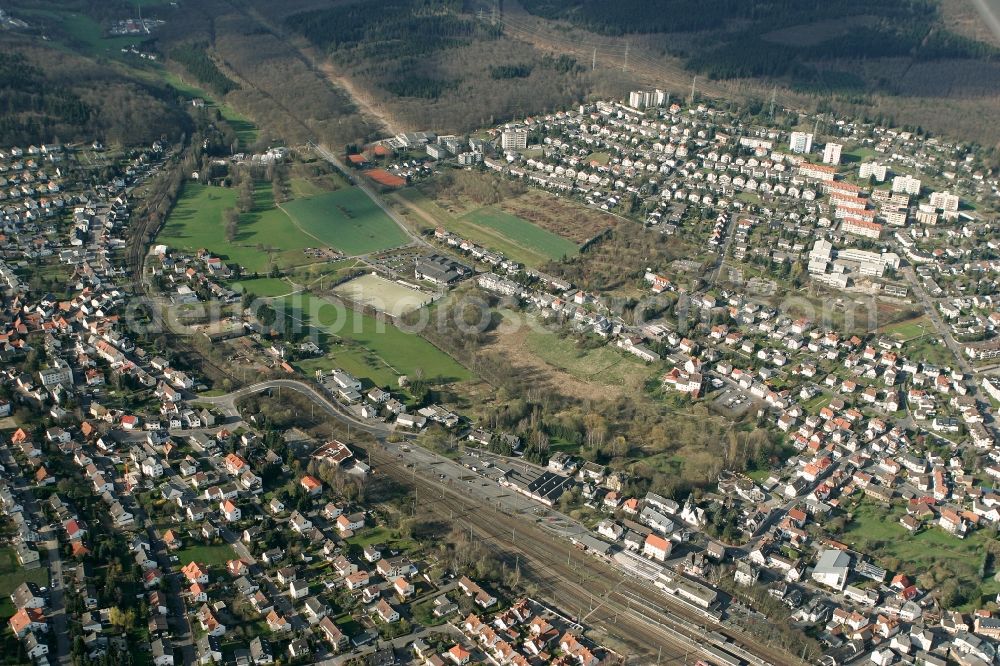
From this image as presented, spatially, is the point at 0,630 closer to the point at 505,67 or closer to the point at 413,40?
the point at 505,67

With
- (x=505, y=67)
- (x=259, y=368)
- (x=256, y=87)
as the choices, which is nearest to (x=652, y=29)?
(x=505, y=67)

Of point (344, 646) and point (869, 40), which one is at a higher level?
point (869, 40)

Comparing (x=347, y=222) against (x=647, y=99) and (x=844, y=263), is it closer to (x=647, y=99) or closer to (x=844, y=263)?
(x=844, y=263)

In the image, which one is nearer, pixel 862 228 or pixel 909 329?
pixel 909 329

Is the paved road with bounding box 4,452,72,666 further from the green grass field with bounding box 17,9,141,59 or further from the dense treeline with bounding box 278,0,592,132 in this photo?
the green grass field with bounding box 17,9,141,59

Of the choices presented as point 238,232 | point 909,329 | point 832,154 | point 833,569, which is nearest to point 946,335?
point 909,329

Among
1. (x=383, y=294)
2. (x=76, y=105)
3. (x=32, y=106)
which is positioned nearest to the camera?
(x=383, y=294)

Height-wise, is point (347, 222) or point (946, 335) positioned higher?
point (946, 335)

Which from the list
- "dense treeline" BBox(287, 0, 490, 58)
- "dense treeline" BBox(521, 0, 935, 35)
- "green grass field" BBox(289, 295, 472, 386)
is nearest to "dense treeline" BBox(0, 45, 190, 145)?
"dense treeline" BBox(287, 0, 490, 58)
